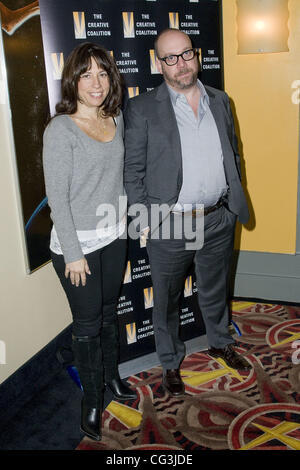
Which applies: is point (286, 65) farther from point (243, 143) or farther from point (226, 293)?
point (226, 293)

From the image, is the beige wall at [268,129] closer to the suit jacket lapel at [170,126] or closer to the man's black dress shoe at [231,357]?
the man's black dress shoe at [231,357]

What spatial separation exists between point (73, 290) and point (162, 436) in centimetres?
83

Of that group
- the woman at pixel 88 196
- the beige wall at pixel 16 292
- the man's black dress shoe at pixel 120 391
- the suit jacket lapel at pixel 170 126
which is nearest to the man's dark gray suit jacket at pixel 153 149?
the suit jacket lapel at pixel 170 126

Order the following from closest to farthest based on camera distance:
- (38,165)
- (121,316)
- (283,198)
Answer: (38,165) → (121,316) → (283,198)

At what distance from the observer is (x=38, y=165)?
8.38 ft

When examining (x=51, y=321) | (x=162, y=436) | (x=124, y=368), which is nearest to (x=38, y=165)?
(x=51, y=321)

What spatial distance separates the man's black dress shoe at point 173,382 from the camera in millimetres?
2652

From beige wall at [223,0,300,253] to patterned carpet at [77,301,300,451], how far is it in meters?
0.79

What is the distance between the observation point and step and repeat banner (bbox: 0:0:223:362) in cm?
238

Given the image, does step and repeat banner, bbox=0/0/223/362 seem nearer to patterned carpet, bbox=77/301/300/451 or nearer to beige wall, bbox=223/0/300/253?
patterned carpet, bbox=77/301/300/451

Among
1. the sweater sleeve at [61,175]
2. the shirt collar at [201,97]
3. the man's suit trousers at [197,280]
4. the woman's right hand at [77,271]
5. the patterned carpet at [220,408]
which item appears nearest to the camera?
the sweater sleeve at [61,175]

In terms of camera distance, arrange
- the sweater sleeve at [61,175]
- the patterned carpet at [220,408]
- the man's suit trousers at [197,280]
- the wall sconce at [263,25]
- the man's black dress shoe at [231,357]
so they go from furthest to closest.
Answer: the wall sconce at [263,25] → the man's black dress shoe at [231,357] → the man's suit trousers at [197,280] → the patterned carpet at [220,408] → the sweater sleeve at [61,175]

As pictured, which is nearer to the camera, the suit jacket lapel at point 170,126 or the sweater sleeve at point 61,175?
the sweater sleeve at point 61,175

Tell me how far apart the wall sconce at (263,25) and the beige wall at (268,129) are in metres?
0.04
